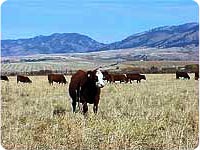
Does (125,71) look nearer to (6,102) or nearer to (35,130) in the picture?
(6,102)

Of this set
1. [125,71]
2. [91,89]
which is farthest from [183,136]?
[125,71]

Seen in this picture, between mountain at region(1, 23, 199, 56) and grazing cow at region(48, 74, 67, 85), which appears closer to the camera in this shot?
mountain at region(1, 23, 199, 56)

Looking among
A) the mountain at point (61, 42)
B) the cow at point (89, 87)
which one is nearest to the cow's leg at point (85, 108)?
the cow at point (89, 87)

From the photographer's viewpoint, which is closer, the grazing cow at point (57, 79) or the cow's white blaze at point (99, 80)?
the cow's white blaze at point (99, 80)

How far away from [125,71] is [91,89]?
71.5ft

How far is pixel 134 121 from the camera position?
7.62 m

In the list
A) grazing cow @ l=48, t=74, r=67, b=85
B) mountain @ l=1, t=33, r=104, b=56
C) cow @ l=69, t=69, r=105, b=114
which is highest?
mountain @ l=1, t=33, r=104, b=56

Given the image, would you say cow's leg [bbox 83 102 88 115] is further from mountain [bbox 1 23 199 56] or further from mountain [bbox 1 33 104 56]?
mountain [bbox 1 33 104 56]

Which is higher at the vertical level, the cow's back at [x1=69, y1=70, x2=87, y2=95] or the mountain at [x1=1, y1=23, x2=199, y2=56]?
the mountain at [x1=1, y1=23, x2=199, y2=56]

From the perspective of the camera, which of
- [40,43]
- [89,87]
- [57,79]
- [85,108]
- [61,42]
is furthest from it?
[61,42]

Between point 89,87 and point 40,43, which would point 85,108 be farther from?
point 40,43

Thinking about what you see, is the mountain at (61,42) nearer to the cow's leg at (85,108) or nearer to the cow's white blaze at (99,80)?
the cow's white blaze at (99,80)

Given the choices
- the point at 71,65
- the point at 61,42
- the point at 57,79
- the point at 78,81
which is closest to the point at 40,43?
the point at 57,79

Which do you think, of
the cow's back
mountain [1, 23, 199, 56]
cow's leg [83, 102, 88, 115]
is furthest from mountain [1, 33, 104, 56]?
cow's leg [83, 102, 88, 115]
